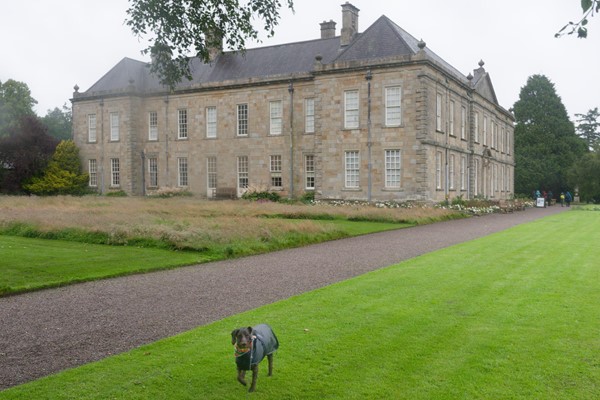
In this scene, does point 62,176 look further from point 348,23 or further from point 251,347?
point 251,347

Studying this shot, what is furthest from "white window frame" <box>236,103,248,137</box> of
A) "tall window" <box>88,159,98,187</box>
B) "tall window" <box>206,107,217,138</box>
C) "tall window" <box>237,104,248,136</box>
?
"tall window" <box>88,159,98,187</box>

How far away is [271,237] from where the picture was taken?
52.3 feet

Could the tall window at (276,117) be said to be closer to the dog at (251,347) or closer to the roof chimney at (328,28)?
the roof chimney at (328,28)

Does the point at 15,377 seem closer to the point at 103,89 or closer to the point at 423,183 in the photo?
the point at 423,183

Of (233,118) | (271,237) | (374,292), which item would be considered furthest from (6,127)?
(374,292)

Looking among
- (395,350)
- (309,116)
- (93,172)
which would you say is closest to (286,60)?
(309,116)

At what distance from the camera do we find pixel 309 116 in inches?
1473

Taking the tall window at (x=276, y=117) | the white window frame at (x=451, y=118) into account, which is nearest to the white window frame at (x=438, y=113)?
the white window frame at (x=451, y=118)

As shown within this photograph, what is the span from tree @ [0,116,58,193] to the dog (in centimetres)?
4238

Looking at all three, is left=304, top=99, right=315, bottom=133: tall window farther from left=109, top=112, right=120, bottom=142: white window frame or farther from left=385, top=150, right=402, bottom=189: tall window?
left=109, top=112, right=120, bottom=142: white window frame

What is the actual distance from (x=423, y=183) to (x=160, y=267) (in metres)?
22.2

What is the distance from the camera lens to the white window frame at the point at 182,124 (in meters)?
42.3

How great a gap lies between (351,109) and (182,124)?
14.9 m

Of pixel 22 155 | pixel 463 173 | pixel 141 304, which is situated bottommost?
pixel 141 304
